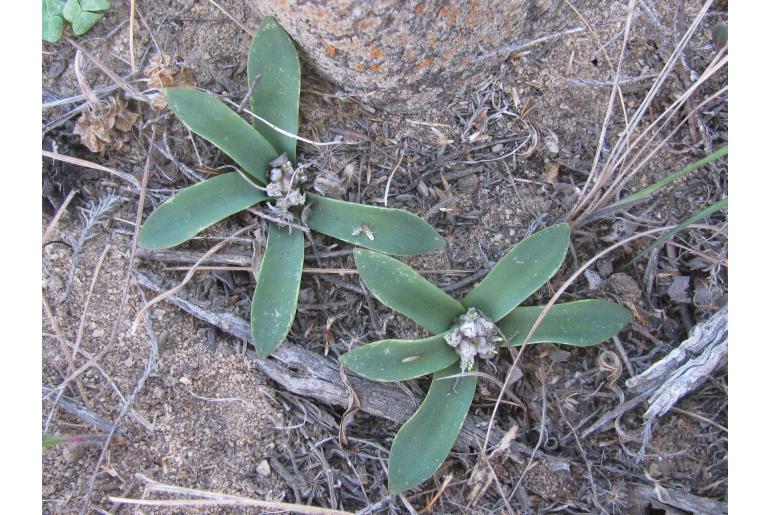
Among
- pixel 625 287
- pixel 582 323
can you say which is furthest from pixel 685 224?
pixel 582 323

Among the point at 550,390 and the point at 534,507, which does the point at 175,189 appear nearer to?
the point at 550,390

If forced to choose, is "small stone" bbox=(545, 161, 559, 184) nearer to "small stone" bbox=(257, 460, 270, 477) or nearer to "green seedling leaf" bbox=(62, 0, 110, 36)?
"small stone" bbox=(257, 460, 270, 477)

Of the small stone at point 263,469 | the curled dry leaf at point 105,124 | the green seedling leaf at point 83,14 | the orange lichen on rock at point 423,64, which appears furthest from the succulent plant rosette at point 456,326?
the green seedling leaf at point 83,14

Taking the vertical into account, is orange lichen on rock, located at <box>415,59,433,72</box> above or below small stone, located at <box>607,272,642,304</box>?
above

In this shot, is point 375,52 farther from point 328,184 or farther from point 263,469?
point 263,469

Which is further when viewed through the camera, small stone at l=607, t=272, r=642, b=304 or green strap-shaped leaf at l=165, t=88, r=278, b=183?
small stone at l=607, t=272, r=642, b=304

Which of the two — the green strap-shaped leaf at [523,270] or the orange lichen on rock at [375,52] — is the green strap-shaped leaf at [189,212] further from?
the green strap-shaped leaf at [523,270]

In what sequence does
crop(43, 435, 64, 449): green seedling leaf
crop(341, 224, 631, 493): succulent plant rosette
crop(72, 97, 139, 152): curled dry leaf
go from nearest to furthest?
crop(43, 435, 64, 449): green seedling leaf < crop(341, 224, 631, 493): succulent plant rosette < crop(72, 97, 139, 152): curled dry leaf

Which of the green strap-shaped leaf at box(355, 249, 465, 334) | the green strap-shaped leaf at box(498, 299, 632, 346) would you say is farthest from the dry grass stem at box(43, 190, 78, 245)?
the green strap-shaped leaf at box(498, 299, 632, 346)
